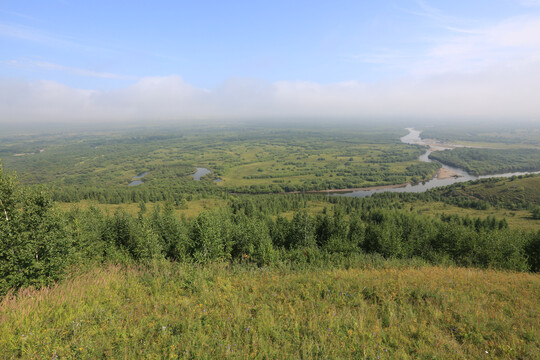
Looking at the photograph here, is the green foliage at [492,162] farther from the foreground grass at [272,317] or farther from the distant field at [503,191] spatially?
the foreground grass at [272,317]

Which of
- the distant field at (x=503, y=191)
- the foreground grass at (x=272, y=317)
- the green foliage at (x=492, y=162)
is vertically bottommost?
the distant field at (x=503, y=191)

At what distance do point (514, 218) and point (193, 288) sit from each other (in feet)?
403

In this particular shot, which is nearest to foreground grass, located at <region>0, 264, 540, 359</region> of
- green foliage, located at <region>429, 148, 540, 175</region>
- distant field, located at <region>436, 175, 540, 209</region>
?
distant field, located at <region>436, 175, 540, 209</region>

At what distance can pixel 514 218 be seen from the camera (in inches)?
3233

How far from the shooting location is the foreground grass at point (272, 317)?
223 inches

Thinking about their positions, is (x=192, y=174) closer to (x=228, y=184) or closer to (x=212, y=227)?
(x=228, y=184)

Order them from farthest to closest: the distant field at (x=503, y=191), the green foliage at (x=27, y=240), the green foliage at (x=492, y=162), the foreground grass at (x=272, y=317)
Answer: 1. the green foliage at (x=492, y=162)
2. the distant field at (x=503, y=191)
3. the green foliage at (x=27, y=240)
4. the foreground grass at (x=272, y=317)

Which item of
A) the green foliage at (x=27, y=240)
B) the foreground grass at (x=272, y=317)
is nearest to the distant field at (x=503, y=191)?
the foreground grass at (x=272, y=317)

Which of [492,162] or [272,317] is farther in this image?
[492,162]

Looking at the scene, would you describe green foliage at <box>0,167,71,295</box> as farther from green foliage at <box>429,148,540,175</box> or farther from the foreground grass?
green foliage at <box>429,148,540,175</box>

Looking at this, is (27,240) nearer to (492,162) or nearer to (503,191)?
(503,191)

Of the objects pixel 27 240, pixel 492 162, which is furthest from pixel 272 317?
pixel 492 162

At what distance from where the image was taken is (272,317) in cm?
684

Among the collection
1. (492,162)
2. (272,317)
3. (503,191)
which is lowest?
(503,191)
